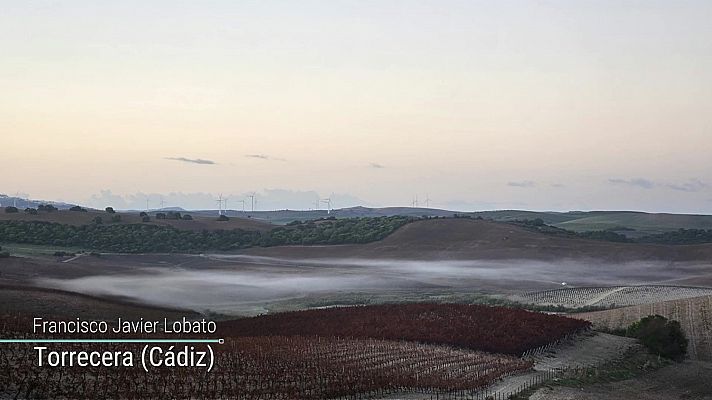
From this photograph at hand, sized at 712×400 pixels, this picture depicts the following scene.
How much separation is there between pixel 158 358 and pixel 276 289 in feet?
174

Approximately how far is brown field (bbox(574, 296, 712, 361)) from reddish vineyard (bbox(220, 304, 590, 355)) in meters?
6.32

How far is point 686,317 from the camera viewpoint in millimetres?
54594

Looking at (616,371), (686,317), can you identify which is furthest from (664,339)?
(686,317)

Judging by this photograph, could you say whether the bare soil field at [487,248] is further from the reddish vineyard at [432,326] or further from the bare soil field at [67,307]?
the bare soil field at [67,307]

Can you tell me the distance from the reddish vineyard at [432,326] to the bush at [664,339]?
171 inches

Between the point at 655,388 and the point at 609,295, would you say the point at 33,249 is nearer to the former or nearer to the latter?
the point at 609,295

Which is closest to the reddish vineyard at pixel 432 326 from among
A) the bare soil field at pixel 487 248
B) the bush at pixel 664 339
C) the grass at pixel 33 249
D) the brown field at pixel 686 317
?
the bush at pixel 664 339

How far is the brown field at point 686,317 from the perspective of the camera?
1893 inches

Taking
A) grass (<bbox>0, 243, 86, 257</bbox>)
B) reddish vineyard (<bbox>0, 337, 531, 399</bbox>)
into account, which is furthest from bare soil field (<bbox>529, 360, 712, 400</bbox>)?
grass (<bbox>0, 243, 86, 257</bbox>)

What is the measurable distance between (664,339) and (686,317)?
1108 cm

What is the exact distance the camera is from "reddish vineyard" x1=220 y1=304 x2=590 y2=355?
43.1 metres

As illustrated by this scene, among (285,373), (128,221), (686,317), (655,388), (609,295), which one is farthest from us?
(128,221)

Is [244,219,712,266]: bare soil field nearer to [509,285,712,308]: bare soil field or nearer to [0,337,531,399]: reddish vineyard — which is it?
[509,285,712,308]: bare soil field

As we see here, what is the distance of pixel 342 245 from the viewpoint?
130875mm
